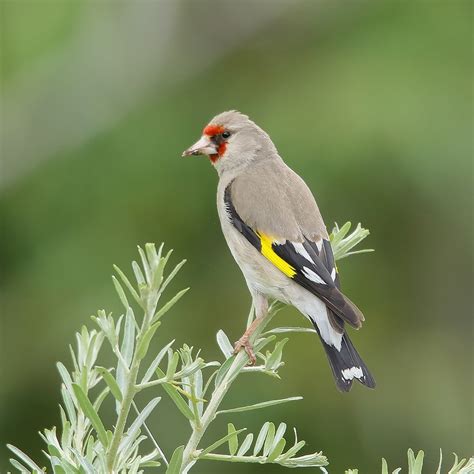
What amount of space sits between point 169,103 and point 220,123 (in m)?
4.03

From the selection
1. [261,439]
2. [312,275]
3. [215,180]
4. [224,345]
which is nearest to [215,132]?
[312,275]

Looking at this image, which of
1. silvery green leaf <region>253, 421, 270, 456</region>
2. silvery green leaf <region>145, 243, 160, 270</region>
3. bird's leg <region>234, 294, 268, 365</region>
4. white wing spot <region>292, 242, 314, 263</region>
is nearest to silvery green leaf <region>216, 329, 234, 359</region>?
silvery green leaf <region>253, 421, 270, 456</region>

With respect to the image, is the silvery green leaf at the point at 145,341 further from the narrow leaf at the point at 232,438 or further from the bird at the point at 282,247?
the bird at the point at 282,247

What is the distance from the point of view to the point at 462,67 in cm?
765

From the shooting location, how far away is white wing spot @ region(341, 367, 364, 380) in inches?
103

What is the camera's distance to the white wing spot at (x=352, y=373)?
2.61 meters

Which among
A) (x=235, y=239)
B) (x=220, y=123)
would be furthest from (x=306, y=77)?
(x=235, y=239)

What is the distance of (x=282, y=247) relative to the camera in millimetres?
2994

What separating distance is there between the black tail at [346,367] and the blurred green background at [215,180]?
3.11 metres

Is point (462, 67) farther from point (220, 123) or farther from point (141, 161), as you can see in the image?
point (220, 123)

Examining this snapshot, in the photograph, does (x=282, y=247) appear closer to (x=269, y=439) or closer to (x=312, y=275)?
(x=312, y=275)

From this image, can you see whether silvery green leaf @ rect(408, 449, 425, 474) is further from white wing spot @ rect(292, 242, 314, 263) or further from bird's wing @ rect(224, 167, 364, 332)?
white wing spot @ rect(292, 242, 314, 263)

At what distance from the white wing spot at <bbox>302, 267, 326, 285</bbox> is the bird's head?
856 millimetres

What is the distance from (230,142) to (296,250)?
2.89 feet
